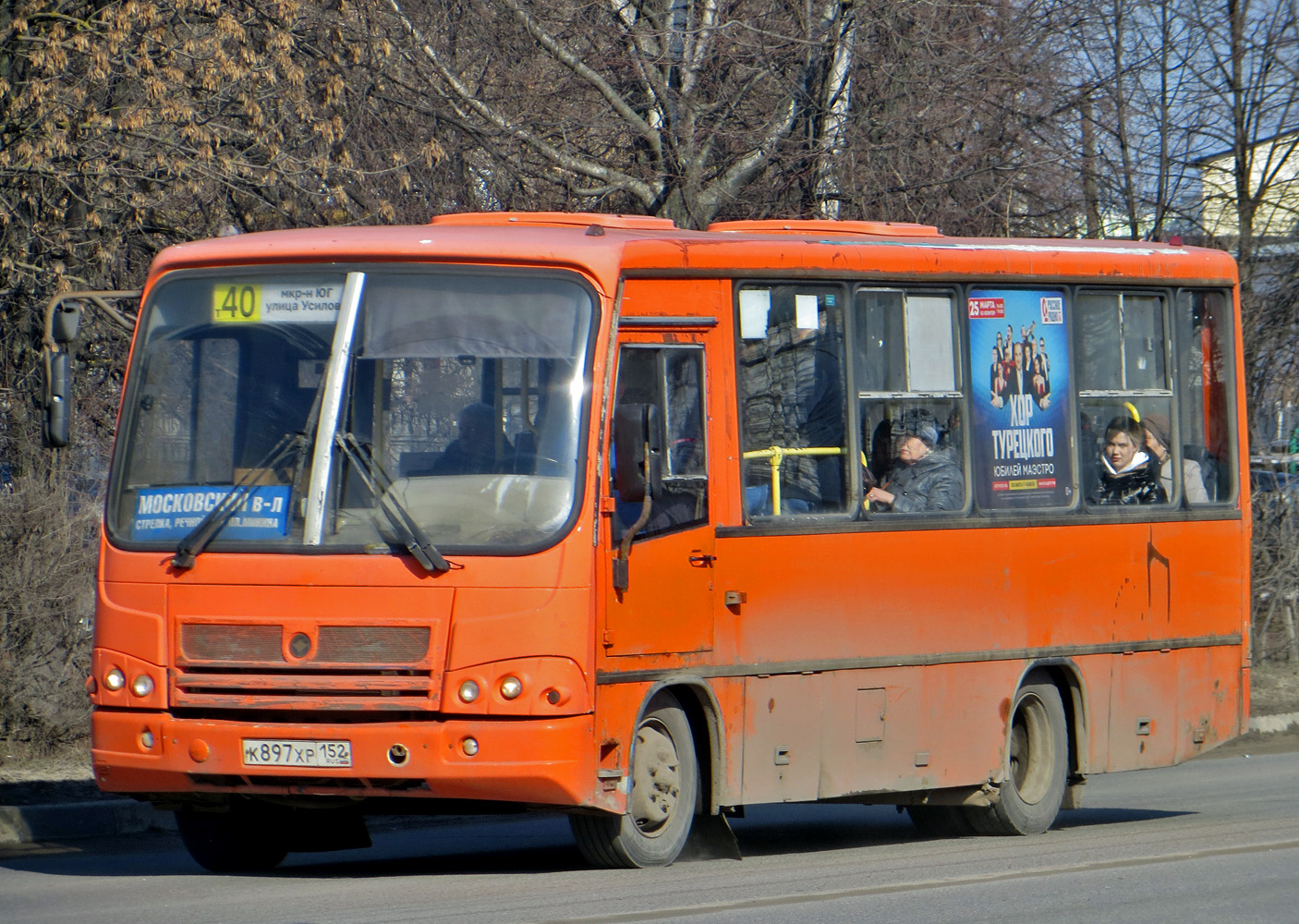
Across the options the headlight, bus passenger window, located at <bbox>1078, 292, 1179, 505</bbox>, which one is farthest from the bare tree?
the headlight

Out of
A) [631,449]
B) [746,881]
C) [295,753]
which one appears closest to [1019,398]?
[631,449]

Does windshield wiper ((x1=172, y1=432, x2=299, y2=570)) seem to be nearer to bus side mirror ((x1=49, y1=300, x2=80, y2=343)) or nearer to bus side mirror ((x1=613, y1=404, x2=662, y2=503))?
bus side mirror ((x1=49, y1=300, x2=80, y2=343))

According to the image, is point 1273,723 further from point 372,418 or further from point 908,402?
point 372,418

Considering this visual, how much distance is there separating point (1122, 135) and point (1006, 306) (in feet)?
32.3

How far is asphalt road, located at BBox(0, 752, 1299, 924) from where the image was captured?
7.24 meters

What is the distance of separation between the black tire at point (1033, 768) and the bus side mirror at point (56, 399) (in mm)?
5207

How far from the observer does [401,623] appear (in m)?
7.80

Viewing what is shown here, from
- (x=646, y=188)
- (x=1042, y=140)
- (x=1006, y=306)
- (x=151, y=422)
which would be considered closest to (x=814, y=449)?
(x=1006, y=306)

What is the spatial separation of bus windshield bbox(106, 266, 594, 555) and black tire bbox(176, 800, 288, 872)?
1495 mm

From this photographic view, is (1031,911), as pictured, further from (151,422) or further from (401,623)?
(151,422)

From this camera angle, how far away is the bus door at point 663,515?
26.8 ft

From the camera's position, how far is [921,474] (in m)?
9.87

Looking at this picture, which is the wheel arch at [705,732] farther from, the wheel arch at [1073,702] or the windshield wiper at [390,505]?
the wheel arch at [1073,702]

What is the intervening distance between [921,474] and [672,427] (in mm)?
1802
